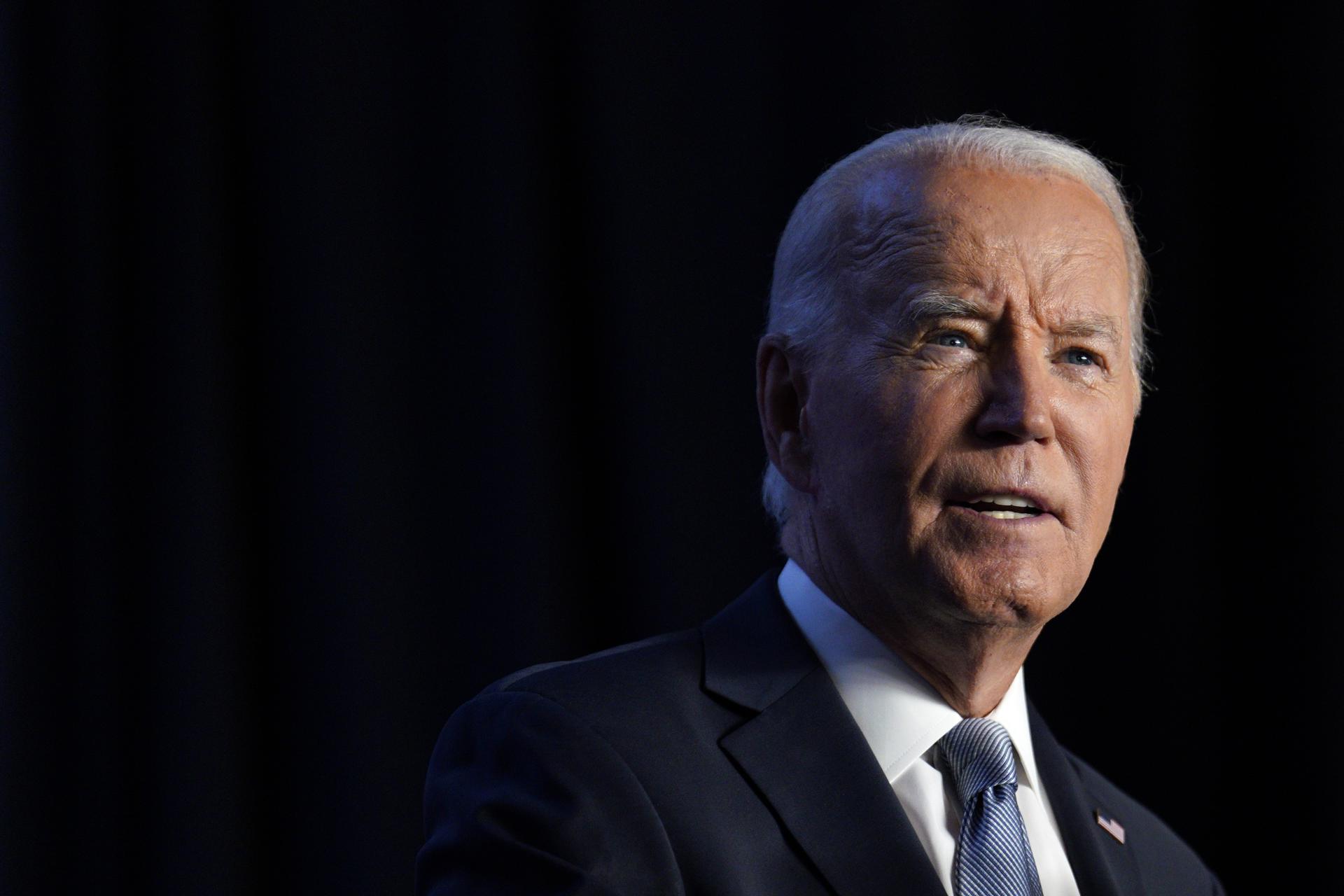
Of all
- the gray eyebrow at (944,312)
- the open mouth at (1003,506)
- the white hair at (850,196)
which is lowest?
the open mouth at (1003,506)

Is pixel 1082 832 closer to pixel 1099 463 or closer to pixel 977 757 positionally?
pixel 977 757

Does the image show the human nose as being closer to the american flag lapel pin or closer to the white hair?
the white hair

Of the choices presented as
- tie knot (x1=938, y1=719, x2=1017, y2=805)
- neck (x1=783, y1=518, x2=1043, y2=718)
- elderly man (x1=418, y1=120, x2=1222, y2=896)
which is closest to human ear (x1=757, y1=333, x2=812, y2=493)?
elderly man (x1=418, y1=120, x2=1222, y2=896)

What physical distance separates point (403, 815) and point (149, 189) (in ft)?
3.33

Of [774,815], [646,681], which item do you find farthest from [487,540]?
[774,815]

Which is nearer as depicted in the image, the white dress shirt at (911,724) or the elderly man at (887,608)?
A: the elderly man at (887,608)

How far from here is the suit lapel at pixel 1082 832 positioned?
1.70m

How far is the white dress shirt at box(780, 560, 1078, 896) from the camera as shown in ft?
5.00

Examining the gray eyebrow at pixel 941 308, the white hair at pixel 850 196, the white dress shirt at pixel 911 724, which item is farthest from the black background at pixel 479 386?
the gray eyebrow at pixel 941 308

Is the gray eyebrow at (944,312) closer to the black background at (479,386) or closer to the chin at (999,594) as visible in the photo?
the chin at (999,594)

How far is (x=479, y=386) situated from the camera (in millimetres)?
2219

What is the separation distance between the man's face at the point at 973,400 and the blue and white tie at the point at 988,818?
0.49 ft

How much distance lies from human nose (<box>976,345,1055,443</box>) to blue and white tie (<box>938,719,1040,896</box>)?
34 centimetres

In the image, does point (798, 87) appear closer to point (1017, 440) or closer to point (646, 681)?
point (1017, 440)
